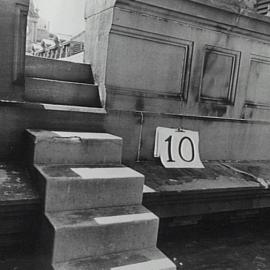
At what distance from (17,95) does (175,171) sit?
5.86 feet

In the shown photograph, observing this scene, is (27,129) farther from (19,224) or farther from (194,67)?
(194,67)

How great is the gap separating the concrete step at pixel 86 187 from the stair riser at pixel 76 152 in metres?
0.09

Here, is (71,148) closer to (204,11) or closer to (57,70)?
(57,70)

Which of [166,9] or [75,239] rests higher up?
[166,9]

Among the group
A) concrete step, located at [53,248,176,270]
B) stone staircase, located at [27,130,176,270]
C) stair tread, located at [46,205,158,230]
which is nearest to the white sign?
stone staircase, located at [27,130,176,270]

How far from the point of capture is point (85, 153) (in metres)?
2.79

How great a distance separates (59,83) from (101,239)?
1.89 m

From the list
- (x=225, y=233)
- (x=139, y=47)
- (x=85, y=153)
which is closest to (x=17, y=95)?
(x=85, y=153)

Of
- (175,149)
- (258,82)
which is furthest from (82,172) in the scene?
(258,82)

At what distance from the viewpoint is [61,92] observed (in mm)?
3516

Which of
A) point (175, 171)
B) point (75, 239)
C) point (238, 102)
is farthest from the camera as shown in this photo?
point (238, 102)

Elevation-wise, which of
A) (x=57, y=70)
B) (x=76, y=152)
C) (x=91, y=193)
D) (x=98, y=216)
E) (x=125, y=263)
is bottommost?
(x=125, y=263)

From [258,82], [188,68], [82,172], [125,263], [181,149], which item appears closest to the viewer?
[125,263]

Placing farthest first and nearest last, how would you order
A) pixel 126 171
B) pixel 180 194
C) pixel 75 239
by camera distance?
pixel 180 194 → pixel 126 171 → pixel 75 239
